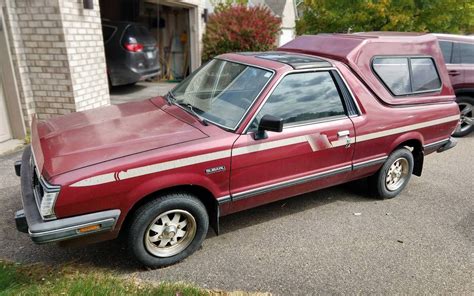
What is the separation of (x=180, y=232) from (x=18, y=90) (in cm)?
424

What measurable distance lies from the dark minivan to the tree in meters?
5.00

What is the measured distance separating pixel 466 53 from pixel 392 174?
410cm

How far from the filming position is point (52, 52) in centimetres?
555

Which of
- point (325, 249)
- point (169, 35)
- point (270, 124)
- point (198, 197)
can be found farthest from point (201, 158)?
point (169, 35)

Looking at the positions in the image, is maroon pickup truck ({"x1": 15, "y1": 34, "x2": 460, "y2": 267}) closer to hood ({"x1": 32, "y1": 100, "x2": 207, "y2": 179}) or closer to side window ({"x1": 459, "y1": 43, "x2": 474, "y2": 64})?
hood ({"x1": 32, "y1": 100, "x2": 207, "y2": 179})

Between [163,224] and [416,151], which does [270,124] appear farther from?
[416,151]

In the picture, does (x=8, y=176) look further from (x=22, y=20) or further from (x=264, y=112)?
(x=264, y=112)

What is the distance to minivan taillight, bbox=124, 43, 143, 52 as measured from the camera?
28.5 ft

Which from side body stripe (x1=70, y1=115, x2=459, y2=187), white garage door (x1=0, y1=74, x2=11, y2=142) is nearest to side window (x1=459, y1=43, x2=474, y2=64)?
side body stripe (x1=70, y1=115, x2=459, y2=187)

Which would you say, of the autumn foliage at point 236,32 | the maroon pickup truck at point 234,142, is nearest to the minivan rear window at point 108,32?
the autumn foliage at point 236,32

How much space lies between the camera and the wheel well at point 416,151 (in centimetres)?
427

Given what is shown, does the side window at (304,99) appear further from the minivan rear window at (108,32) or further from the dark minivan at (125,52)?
the minivan rear window at (108,32)

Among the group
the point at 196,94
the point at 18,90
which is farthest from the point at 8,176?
the point at 196,94

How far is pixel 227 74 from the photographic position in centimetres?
369
